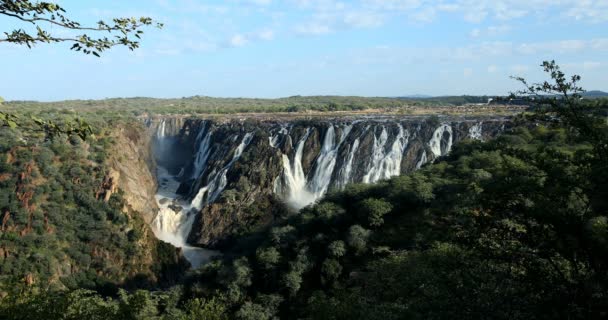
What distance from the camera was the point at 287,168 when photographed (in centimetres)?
4047

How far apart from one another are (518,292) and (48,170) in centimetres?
3213

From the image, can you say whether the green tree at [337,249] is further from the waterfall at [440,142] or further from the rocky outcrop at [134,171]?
the rocky outcrop at [134,171]

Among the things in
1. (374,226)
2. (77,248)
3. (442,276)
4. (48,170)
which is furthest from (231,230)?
(442,276)

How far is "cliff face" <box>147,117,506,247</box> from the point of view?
121 ft

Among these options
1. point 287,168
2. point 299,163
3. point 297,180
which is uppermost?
point 299,163

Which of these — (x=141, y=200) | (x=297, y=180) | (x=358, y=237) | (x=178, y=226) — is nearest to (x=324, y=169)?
(x=297, y=180)

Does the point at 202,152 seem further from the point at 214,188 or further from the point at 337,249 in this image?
the point at 337,249

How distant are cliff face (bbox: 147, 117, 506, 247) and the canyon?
70 millimetres

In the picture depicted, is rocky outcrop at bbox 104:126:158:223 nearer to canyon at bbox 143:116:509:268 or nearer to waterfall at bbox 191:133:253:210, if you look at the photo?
canyon at bbox 143:116:509:268

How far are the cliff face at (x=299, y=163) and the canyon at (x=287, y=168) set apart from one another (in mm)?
70

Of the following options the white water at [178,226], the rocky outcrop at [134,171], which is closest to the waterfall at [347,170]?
the white water at [178,226]

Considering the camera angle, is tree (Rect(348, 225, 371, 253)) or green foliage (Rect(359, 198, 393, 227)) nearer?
tree (Rect(348, 225, 371, 253))

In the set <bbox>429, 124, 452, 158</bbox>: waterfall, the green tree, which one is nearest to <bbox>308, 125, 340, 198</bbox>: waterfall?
<bbox>429, 124, 452, 158</bbox>: waterfall

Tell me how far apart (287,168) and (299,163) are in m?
1.04
